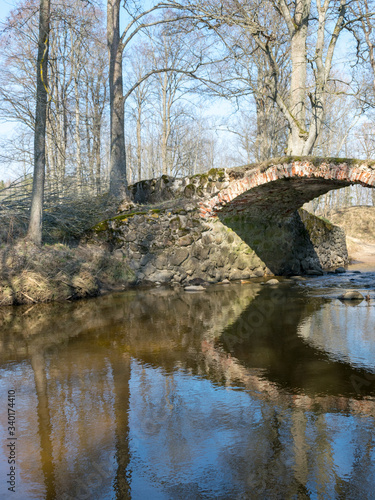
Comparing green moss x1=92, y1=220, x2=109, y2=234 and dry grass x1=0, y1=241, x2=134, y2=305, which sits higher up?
green moss x1=92, y1=220, x2=109, y2=234

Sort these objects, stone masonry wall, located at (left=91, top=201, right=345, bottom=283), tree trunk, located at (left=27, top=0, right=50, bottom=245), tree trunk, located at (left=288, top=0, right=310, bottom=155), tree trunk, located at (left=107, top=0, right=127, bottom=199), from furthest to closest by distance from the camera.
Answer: tree trunk, located at (left=107, top=0, right=127, bottom=199)
tree trunk, located at (left=288, top=0, right=310, bottom=155)
stone masonry wall, located at (left=91, top=201, right=345, bottom=283)
tree trunk, located at (left=27, top=0, right=50, bottom=245)

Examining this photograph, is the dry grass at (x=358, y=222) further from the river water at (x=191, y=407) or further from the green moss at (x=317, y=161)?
the river water at (x=191, y=407)

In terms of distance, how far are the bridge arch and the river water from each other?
236cm

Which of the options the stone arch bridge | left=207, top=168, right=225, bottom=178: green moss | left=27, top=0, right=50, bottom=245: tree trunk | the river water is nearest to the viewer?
the river water

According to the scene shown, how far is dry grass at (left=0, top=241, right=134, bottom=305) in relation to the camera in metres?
7.32

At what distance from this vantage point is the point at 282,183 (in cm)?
841

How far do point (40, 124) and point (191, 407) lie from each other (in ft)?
21.8

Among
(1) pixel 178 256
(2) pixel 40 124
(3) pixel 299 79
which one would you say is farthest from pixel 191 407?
(3) pixel 299 79

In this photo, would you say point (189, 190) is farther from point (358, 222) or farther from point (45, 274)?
point (358, 222)

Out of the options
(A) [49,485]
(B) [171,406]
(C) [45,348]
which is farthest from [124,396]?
(C) [45,348]

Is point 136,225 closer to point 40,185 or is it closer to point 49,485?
point 40,185

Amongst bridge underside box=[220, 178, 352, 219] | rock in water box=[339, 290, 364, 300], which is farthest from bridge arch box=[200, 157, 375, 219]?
rock in water box=[339, 290, 364, 300]

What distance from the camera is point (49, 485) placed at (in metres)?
2.26

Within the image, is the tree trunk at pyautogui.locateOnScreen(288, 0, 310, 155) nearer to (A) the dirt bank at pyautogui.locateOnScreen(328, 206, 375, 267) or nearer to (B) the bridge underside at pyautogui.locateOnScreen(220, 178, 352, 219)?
(B) the bridge underside at pyautogui.locateOnScreen(220, 178, 352, 219)
